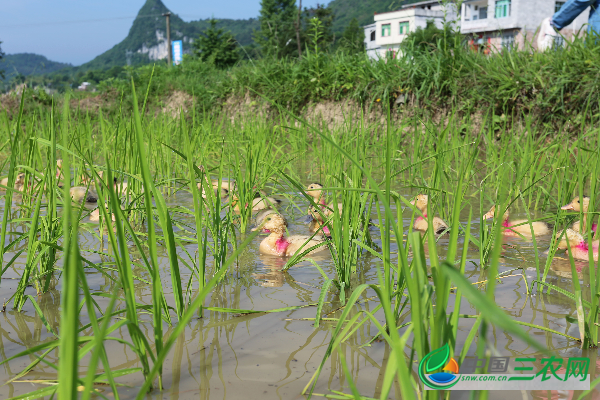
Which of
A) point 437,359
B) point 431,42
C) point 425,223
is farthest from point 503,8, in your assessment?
point 437,359

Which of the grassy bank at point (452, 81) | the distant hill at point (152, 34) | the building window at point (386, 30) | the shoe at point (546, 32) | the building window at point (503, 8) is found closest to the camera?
the grassy bank at point (452, 81)

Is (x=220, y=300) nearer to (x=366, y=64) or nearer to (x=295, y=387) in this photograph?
(x=295, y=387)

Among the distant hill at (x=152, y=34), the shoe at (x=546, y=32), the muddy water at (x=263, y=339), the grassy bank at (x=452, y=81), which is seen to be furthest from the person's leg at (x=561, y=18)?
the distant hill at (x=152, y=34)

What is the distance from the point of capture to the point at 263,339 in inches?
59.6

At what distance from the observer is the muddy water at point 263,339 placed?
1.25m

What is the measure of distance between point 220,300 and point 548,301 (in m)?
1.25

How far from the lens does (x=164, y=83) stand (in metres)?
11.5

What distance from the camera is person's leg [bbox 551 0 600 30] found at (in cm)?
665

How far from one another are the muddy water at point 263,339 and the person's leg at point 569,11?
603 centimetres

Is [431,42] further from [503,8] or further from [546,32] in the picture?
[503,8]

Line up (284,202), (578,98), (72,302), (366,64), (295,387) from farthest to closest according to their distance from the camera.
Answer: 1. (366,64)
2. (578,98)
3. (284,202)
4. (295,387)
5. (72,302)

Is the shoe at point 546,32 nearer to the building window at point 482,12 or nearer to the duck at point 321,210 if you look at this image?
the duck at point 321,210

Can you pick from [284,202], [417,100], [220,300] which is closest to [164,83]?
[417,100]

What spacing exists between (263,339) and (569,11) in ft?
24.2
